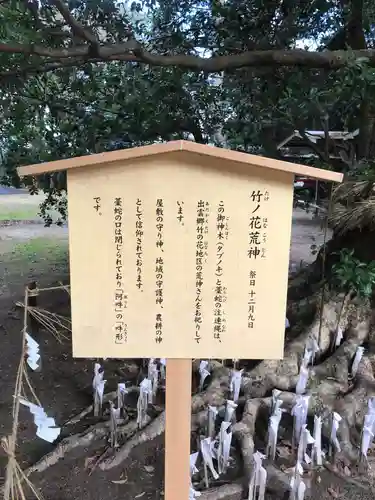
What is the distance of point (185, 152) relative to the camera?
1661 mm

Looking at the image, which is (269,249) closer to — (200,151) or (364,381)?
(200,151)

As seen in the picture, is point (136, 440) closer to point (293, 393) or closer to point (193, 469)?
point (193, 469)

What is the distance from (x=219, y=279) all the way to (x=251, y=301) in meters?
0.15

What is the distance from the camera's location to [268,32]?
4.86 m

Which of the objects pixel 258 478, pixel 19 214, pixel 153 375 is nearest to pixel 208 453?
pixel 258 478

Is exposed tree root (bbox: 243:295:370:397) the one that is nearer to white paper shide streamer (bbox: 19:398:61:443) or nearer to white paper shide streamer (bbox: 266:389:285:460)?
white paper shide streamer (bbox: 266:389:285:460)

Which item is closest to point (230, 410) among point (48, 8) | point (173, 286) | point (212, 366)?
point (212, 366)

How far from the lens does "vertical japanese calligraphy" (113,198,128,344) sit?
1.73 meters

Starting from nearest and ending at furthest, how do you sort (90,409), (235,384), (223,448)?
(223,448) < (235,384) < (90,409)

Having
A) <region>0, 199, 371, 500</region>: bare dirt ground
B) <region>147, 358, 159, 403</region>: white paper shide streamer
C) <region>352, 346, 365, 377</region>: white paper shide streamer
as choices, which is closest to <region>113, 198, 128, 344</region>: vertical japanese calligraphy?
<region>0, 199, 371, 500</region>: bare dirt ground

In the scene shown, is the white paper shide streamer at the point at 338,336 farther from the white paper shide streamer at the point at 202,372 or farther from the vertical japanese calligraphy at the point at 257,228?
the vertical japanese calligraphy at the point at 257,228

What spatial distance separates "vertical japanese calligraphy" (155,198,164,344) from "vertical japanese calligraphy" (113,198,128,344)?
12cm

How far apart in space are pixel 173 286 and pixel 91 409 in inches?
86.1

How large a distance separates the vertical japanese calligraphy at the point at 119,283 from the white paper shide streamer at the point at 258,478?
1.12 meters
